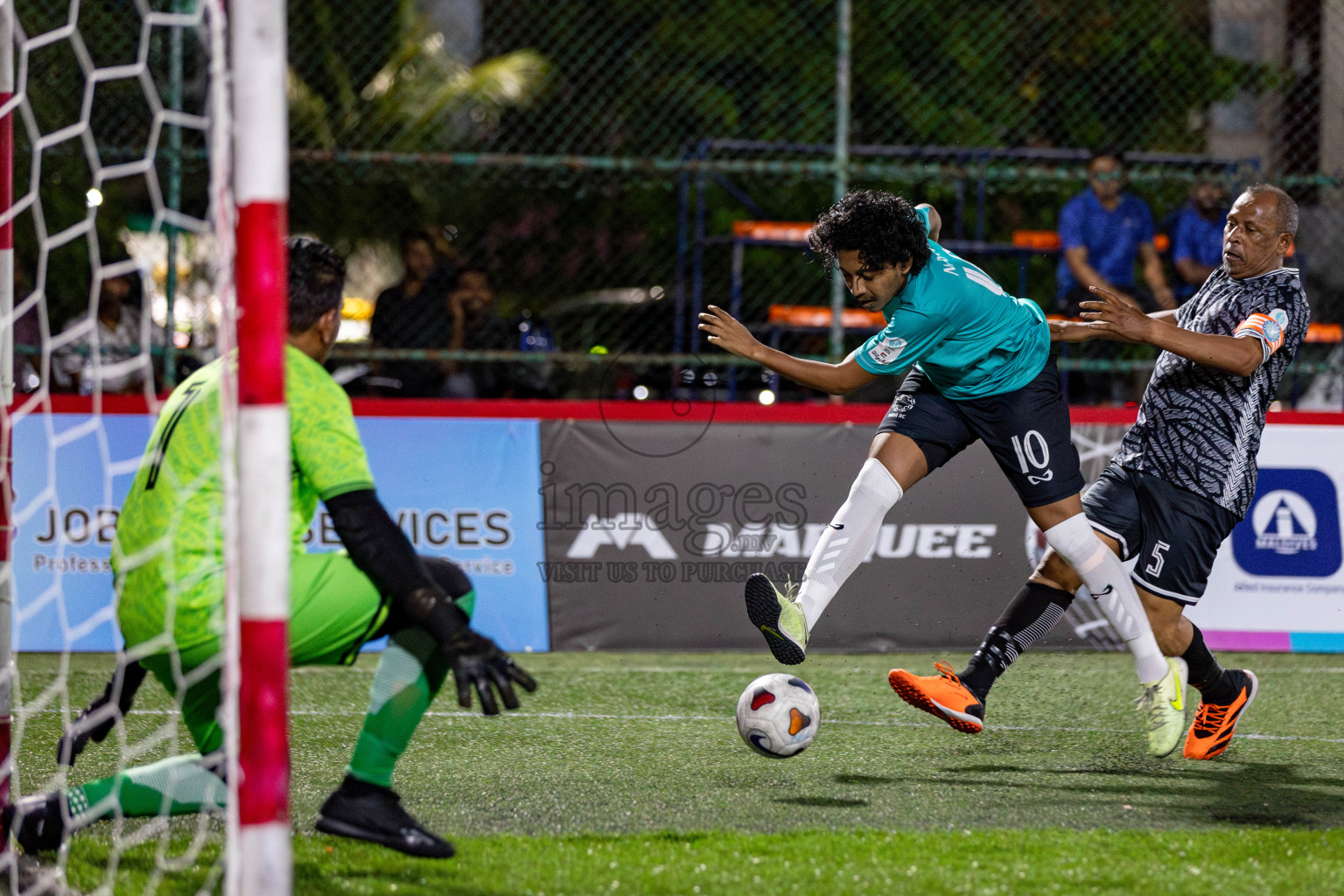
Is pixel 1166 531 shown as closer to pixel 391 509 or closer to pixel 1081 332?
pixel 1081 332

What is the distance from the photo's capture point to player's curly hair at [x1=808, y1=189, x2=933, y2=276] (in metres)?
4.49

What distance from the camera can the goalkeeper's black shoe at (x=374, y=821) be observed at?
10.7ft

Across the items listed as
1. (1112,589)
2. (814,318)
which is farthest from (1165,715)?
(814,318)

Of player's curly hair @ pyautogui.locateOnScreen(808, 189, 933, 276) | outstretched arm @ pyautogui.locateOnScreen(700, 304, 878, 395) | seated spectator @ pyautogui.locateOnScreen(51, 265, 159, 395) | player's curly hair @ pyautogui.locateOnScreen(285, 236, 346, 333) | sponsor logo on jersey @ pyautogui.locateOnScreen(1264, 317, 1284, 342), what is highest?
player's curly hair @ pyautogui.locateOnScreen(808, 189, 933, 276)

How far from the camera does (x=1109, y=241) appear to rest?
338 inches

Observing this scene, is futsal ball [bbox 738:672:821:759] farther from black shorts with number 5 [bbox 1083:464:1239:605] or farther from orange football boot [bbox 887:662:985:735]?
black shorts with number 5 [bbox 1083:464:1239:605]

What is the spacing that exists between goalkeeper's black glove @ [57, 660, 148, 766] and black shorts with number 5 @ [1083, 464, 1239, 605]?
3199 mm

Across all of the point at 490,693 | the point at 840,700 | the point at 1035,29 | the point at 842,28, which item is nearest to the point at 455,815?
the point at 490,693

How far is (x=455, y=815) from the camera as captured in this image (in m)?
3.80

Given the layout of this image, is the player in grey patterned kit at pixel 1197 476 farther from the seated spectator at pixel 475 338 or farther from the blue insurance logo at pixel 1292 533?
the seated spectator at pixel 475 338

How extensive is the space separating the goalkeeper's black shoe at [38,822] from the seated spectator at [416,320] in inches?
197

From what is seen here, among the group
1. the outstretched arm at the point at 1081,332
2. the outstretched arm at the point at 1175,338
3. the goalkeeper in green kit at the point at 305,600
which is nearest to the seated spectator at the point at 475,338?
the outstretched arm at the point at 1081,332

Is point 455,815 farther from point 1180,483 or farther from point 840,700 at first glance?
point 1180,483

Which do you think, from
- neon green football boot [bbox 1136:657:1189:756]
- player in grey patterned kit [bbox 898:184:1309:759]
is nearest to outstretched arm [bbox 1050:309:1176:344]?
player in grey patterned kit [bbox 898:184:1309:759]
